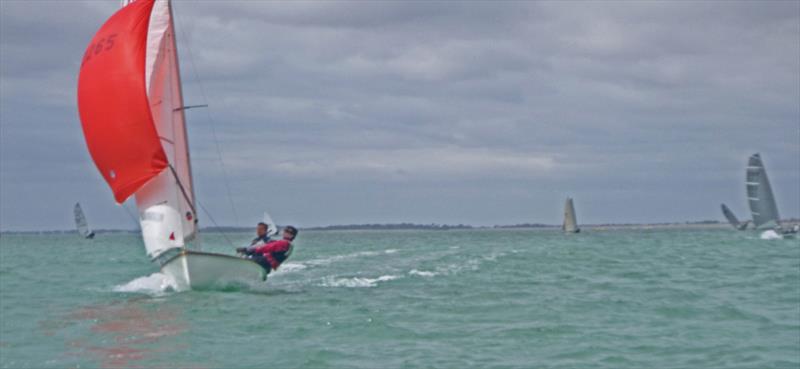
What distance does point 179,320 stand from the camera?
16609mm

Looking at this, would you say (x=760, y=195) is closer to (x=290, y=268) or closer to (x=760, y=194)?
(x=760, y=194)

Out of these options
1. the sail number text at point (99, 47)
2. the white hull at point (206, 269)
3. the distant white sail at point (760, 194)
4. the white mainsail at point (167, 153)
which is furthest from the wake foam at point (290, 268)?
the distant white sail at point (760, 194)

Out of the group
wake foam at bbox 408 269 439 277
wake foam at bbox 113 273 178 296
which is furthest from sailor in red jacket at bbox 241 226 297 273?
wake foam at bbox 408 269 439 277

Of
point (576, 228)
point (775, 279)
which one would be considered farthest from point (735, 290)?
point (576, 228)

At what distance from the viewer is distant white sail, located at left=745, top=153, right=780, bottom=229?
62.5m

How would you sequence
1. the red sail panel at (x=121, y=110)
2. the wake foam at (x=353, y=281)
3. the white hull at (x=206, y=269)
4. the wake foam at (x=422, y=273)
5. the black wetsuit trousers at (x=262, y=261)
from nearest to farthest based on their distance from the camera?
1. the red sail panel at (x=121, y=110)
2. the white hull at (x=206, y=269)
3. the black wetsuit trousers at (x=262, y=261)
4. the wake foam at (x=353, y=281)
5. the wake foam at (x=422, y=273)

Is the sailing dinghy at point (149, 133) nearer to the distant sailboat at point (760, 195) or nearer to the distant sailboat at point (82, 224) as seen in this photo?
the distant sailboat at point (760, 195)

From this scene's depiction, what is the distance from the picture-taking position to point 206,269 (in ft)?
66.6

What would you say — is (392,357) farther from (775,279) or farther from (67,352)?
(775,279)

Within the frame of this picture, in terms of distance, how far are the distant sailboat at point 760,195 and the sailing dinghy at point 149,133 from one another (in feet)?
158

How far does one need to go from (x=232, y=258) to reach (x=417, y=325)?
5.83 meters

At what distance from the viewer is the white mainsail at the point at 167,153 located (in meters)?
20.9

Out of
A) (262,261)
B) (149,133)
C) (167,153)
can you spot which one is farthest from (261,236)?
(149,133)

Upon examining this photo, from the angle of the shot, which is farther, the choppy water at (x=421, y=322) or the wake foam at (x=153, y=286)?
the wake foam at (x=153, y=286)
